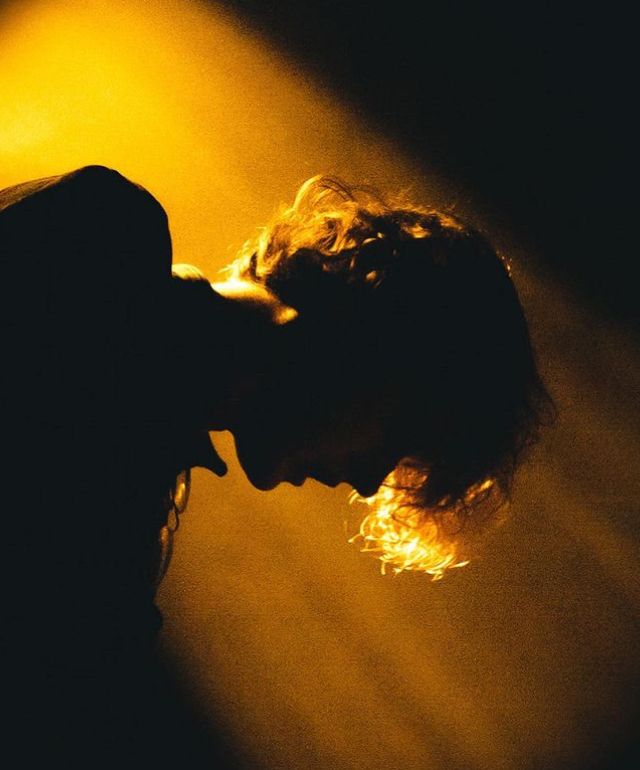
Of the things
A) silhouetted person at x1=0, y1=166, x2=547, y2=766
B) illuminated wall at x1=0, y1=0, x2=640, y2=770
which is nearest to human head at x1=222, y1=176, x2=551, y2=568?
silhouetted person at x1=0, y1=166, x2=547, y2=766

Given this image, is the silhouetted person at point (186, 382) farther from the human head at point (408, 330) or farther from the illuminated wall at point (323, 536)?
the illuminated wall at point (323, 536)

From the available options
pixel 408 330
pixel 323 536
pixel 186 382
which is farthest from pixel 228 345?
pixel 323 536

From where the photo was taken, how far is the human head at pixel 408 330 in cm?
82

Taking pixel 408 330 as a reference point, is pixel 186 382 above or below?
below

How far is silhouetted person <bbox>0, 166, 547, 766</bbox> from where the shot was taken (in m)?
0.60

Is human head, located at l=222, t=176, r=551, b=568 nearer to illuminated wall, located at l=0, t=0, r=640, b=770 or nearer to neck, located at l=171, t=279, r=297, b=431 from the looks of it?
neck, located at l=171, t=279, r=297, b=431

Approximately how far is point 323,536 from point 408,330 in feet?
2.04

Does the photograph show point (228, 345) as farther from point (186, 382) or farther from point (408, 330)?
point (408, 330)

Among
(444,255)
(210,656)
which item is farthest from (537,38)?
(210,656)

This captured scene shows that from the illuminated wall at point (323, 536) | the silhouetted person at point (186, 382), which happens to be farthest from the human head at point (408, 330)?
the illuminated wall at point (323, 536)

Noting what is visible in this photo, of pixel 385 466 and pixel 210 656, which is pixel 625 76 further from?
pixel 210 656

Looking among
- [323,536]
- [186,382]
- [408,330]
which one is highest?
[408,330]

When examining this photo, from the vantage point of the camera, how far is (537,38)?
1145 mm

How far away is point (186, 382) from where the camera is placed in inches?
28.0
